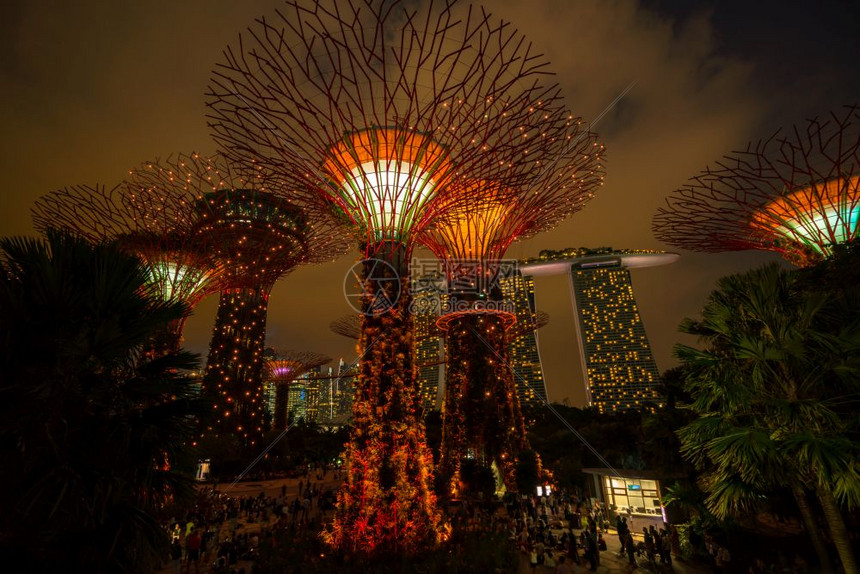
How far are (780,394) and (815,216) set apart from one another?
37.9 feet

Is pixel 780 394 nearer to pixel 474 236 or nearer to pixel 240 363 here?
pixel 474 236

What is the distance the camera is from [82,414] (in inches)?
160

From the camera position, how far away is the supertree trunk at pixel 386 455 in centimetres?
899

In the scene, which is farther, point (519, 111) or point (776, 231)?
point (776, 231)

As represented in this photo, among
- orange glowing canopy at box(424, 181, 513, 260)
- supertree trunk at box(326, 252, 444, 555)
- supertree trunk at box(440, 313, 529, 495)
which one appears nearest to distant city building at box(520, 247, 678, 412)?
supertree trunk at box(440, 313, 529, 495)

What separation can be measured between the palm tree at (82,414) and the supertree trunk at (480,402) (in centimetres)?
1446

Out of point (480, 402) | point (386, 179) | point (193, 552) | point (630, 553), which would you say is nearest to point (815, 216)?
point (630, 553)

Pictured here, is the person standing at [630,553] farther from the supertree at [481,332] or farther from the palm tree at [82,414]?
the palm tree at [82,414]

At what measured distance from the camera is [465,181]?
36.8 ft

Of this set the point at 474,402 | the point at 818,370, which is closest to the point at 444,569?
the point at 818,370

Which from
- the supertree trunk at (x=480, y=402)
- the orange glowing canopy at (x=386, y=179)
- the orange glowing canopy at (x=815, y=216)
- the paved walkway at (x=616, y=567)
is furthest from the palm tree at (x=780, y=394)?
the supertree trunk at (x=480, y=402)

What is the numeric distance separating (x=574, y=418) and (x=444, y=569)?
3915 cm

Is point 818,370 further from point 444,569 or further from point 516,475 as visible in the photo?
point 516,475

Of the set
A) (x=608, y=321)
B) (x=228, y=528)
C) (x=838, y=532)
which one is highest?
(x=608, y=321)
